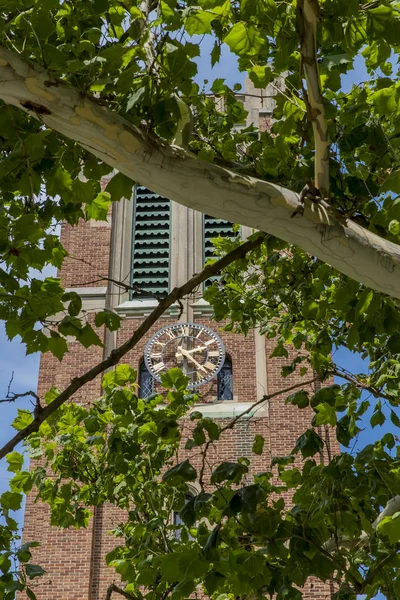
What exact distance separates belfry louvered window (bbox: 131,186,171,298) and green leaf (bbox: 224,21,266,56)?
14896 millimetres

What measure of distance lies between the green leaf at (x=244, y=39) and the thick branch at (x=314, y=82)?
447mm

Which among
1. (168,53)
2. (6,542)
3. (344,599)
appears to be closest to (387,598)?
(344,599)

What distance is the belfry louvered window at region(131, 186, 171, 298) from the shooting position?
1989cm

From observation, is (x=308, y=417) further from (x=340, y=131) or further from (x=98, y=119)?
(x=98, y=119)

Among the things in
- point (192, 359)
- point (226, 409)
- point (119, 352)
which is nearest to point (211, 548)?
point (119, 352)

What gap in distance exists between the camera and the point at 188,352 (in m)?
18.5

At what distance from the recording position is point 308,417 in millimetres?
17828

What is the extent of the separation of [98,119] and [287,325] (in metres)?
5.31

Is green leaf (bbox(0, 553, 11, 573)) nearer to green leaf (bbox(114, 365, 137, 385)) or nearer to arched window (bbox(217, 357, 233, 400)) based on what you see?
green leaf (bbox(114, 365, 137, 385))

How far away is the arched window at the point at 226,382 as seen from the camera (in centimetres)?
1832

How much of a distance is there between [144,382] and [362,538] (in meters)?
11.4

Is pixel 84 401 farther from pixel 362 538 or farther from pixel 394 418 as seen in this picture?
pixel 394 418

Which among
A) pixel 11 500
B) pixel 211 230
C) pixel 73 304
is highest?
pixel 211 230

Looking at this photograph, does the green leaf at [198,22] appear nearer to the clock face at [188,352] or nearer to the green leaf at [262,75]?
the green leaf at [262,75]
